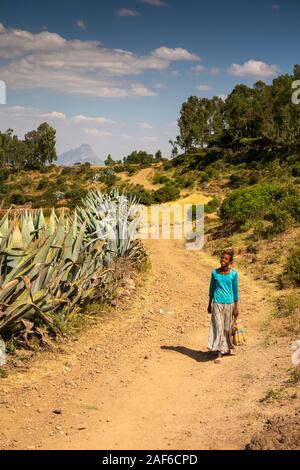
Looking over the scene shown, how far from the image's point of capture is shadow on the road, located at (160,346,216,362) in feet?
21.5

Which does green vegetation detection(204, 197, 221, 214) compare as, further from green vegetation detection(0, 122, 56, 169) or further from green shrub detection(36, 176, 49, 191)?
green vegetation detection(0, 122, 56, 169)

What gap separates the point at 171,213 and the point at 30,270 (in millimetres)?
18209

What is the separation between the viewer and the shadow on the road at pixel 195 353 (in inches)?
257

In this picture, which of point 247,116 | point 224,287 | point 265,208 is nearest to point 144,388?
point 224,287

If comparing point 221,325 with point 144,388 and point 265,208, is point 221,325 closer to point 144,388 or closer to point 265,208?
point 144,388

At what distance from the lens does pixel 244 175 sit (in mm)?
33969

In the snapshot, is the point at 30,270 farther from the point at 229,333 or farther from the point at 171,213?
the point at 171,213

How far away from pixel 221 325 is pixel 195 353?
2.17 ft

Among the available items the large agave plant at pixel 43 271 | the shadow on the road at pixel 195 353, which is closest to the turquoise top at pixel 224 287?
the shadow on the road at pixel 195 353

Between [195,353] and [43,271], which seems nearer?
[43,271]

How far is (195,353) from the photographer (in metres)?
6.79

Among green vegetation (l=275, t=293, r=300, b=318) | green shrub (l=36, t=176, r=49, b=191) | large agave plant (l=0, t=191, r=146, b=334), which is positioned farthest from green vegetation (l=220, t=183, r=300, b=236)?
green shrub (l=36, t=176, r=49, b=191)

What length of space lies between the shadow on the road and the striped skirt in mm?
223
